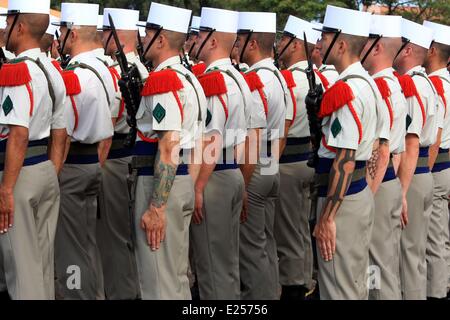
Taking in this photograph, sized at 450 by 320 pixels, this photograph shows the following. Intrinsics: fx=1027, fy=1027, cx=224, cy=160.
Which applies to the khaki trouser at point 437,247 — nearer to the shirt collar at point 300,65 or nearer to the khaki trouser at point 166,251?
the shirt collar at point 300,65

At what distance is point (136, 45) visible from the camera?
8.62 m

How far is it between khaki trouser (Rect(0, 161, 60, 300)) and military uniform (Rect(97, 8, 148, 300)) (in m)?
1.52

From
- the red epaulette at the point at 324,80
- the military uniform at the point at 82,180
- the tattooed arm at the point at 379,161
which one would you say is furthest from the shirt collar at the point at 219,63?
the red epaulette at the point at 324,80

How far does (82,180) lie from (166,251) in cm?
134

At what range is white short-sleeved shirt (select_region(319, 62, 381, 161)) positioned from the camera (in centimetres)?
595

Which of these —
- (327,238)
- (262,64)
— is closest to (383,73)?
(262,64)

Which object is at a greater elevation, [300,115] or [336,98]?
[336,98]

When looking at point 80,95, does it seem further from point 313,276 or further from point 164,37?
point 313,276

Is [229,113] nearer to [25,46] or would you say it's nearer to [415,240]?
[25,46]

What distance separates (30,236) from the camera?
20.2 ft

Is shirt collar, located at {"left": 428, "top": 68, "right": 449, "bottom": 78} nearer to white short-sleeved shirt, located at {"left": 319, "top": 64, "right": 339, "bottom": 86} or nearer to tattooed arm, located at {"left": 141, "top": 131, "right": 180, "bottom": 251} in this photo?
white short-sleeved shirt, located at {"left": 319, "top": 64, "right": 339, "bottom": 86}

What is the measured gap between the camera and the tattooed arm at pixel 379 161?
6637 mm
